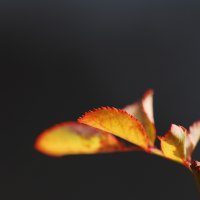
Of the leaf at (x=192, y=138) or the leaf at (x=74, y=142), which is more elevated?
the leaf at (x=74, y=142)

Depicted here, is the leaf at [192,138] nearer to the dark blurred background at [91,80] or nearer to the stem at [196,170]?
the stem at [196,170]

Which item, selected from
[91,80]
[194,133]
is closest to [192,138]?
[194,133]

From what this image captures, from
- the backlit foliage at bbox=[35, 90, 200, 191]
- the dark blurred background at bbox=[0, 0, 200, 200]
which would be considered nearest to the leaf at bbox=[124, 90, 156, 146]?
the backlit foliage at bbox=[35, 90, 200, 191]

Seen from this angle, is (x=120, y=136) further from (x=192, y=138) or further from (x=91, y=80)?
(x=91, y=80)

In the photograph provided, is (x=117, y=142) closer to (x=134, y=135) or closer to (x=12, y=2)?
(x=134, y=135)

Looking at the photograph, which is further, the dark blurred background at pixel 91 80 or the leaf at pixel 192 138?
the dark blurred background at pixel 91 80

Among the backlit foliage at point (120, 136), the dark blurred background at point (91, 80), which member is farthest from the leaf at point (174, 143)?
the dark blurred background at point (91, 80)
